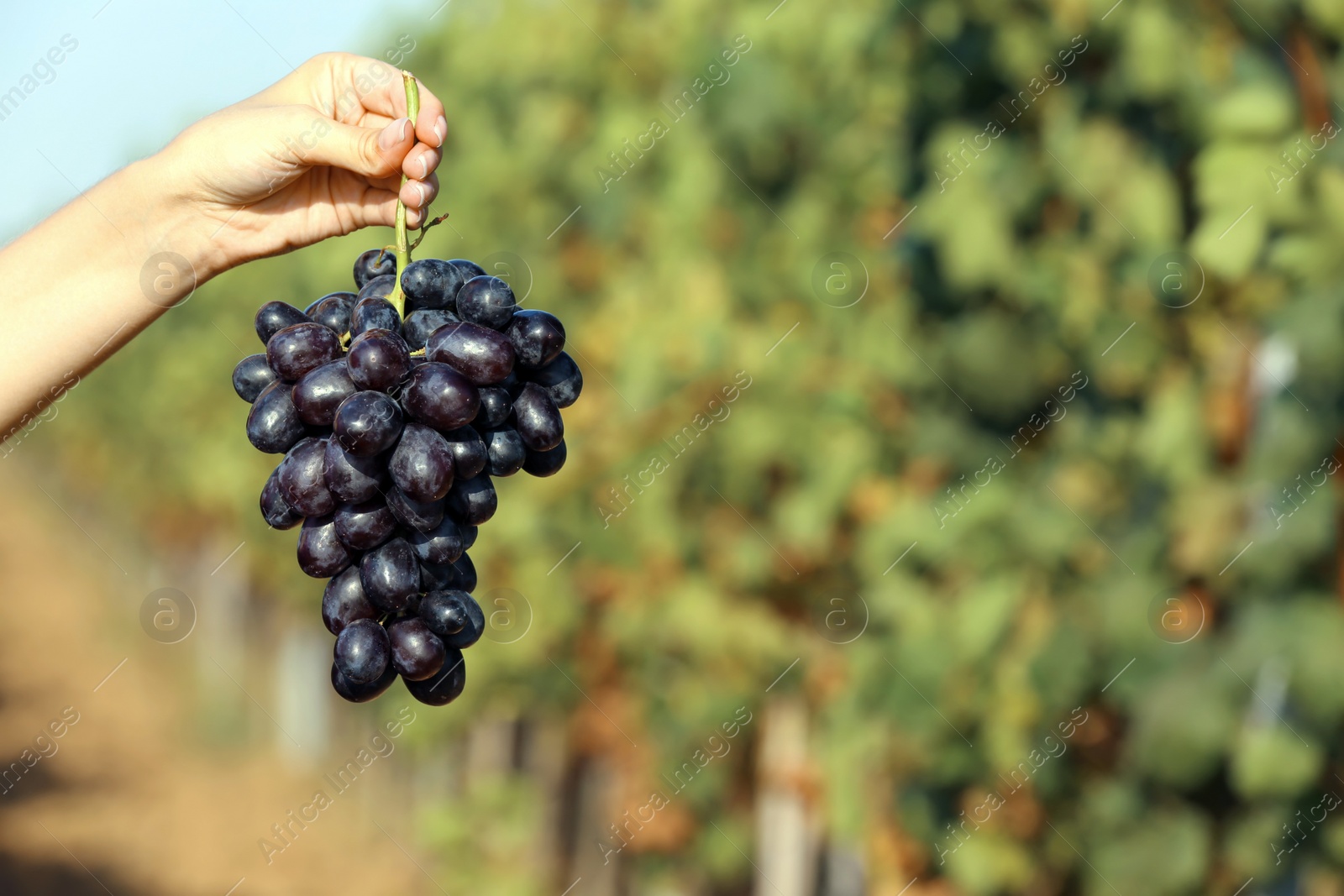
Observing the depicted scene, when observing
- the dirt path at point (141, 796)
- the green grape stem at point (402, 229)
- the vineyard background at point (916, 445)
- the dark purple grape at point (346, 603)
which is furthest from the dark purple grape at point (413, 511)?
the dirt path at point (141, 796)

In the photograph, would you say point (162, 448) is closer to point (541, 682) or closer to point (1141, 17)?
point (541, 682)

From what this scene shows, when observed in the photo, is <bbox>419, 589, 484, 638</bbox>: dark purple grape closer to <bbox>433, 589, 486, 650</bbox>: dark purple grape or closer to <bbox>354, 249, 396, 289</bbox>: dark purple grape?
<bbox>433, 589, 486, 650</bbox>: dark purple grape

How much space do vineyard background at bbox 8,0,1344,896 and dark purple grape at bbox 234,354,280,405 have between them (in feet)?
6.92

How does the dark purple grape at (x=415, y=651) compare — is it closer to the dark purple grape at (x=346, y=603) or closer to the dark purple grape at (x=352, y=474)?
the dark purple grape at (x=346, y=603)

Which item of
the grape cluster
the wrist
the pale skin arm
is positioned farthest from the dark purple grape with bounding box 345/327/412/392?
the wrist

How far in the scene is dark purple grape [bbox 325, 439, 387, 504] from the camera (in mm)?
1319

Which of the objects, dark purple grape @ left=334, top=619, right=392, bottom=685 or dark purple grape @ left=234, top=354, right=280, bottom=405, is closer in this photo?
dark purple grape @ left=334, top=619, right=392, bottom=685

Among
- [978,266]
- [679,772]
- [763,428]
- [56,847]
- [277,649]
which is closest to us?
[978,266]

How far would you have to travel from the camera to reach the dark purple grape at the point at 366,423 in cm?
127

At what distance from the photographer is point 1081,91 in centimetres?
333

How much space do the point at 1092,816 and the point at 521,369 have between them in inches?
100

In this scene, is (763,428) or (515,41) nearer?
(763,428)

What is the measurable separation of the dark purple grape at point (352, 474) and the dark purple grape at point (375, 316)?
0.43 ft

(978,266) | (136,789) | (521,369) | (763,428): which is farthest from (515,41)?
(136,789)
